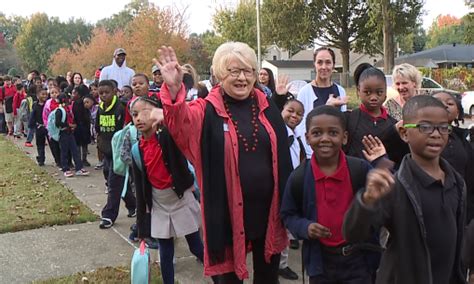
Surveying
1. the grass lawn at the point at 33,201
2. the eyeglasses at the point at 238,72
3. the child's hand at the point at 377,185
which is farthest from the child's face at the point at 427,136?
the grass lawn at the point at 33,201

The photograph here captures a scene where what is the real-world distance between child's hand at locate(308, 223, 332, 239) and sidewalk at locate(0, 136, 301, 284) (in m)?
1.88

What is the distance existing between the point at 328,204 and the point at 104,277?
259 cm

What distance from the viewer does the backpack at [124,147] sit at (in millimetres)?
5016

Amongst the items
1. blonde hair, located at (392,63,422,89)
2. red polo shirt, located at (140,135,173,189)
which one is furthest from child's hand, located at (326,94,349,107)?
red polo shirt, located at (140,135,173,189)

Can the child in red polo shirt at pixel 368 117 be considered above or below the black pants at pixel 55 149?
above

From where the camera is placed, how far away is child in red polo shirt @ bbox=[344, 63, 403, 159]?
3562 millimetres

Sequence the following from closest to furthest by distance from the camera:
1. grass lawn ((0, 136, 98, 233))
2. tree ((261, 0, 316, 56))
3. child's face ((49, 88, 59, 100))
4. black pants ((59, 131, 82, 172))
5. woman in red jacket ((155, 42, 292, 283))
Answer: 1. woman in red jacket ((155, 42, 292, 283))
2. grass lawn ((0, 136, 98, 233))
3. black pants ((59, 131, 82, 172))
4. child's face ((49, 88, 59, 100))
5. tree ((261, 0, 316, 56))

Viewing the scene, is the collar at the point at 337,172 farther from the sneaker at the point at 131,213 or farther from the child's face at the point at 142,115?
the sneaker at the point at 131,213

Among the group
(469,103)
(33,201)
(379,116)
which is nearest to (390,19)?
(469,103)

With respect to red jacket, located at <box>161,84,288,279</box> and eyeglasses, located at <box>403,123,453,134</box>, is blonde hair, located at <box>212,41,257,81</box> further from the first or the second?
eyeglasses, located at <box>403,123,453,134</box>

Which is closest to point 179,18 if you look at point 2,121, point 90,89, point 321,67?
point 2,121

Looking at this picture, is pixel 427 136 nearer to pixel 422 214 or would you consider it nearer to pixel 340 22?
pixel 422 214

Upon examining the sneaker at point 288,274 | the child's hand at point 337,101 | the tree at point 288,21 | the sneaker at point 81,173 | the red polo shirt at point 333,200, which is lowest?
the sneaker at point 288,274

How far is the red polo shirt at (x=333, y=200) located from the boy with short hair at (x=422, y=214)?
390 mm
